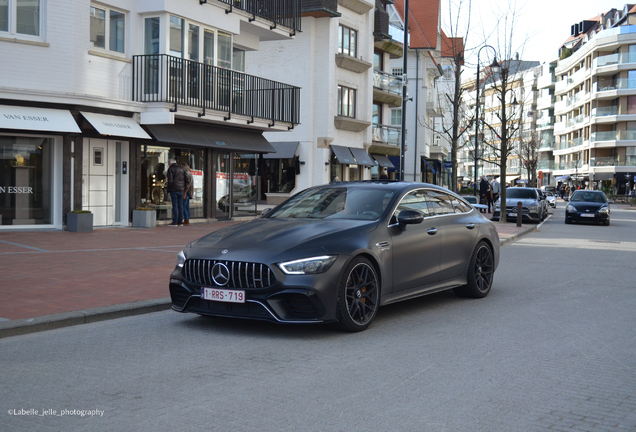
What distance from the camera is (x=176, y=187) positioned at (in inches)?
840

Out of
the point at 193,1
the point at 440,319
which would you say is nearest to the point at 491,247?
the point at 440,319

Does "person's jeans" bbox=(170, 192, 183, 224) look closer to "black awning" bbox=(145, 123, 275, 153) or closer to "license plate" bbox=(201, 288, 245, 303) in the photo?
"black awning" bbox=(145, 123, 275, 153)

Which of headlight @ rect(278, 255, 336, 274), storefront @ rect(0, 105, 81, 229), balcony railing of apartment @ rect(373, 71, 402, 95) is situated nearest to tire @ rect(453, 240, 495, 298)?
headlight @ rect(278, 255, 336, 274)

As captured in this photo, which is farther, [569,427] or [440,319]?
[440,319]

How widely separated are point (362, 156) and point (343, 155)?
2.50 meters

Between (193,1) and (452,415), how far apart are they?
20.2 meters

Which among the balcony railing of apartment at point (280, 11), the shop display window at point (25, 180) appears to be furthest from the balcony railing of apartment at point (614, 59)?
the shop display window at point (25, 180)

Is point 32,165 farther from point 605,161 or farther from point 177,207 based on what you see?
point 605,161

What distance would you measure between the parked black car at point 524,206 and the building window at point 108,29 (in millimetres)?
16746

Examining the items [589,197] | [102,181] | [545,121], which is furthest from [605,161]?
[102,181]

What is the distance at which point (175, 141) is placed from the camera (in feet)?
70.4

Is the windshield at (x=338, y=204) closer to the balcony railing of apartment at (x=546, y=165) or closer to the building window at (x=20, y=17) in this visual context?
the building window at (x=20, y=17)

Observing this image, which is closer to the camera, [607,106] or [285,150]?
[285,150]

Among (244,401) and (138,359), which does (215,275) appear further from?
(244,401)
